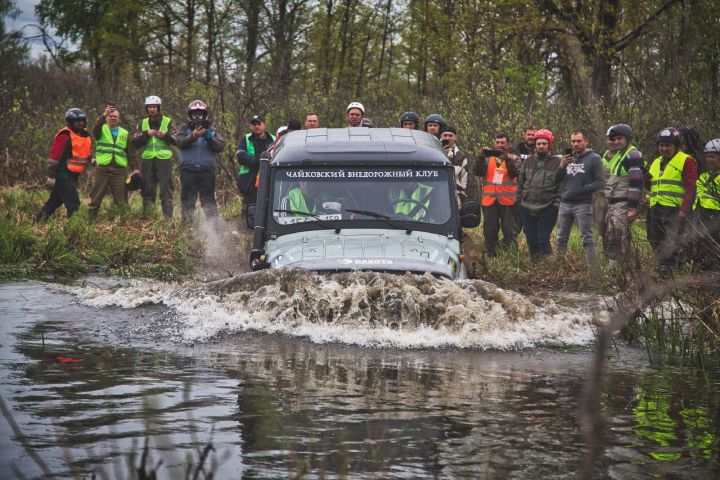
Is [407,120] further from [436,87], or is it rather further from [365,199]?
[436,87]

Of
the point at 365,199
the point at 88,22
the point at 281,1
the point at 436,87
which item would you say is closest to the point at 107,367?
the point at 365,199

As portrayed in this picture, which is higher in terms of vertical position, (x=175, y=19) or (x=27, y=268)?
(x=175, y=19)

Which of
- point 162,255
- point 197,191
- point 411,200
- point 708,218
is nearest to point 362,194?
point 411,200

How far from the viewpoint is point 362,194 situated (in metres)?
9.96

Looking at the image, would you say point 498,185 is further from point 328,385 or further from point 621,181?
point 328,385

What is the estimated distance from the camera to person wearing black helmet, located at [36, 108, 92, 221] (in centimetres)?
1527

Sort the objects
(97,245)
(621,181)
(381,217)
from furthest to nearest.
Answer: (97,245)
(621,181)
(381,217)

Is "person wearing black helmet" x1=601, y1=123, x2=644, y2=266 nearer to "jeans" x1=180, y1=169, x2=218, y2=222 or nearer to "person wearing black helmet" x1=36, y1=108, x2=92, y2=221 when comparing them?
"jeans" x1=180, y1=169, x2=218, y2=222

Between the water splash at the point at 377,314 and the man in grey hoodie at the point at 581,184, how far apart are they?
145 inches

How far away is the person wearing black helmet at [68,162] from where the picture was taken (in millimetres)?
15273

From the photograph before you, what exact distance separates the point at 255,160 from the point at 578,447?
10603mm

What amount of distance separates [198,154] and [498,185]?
460cm

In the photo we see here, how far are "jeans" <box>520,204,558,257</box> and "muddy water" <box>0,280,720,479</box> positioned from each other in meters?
2.30

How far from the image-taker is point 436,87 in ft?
76.5
